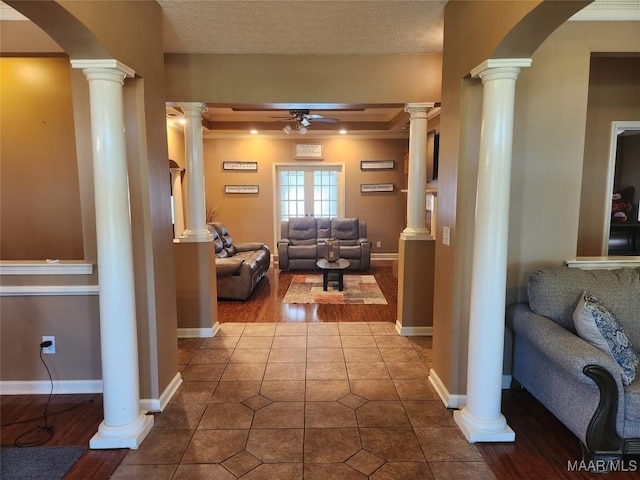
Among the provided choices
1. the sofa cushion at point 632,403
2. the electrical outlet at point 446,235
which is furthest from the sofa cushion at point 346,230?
the sofa cushion at point 632,403

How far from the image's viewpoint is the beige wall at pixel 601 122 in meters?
3.77

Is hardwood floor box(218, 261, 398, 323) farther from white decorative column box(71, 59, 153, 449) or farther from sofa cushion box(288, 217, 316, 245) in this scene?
white decorative column box(71, 59, 153, 449)

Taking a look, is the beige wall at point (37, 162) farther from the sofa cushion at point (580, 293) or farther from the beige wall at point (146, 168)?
the sofa cushion at point (580, 293)

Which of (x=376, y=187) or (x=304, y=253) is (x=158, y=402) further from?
(x=376, y=187)

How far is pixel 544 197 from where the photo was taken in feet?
9.14

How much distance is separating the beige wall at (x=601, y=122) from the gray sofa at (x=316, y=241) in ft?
12.5

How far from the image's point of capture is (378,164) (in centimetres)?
833

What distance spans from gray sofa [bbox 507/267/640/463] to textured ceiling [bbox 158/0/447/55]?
206 cm

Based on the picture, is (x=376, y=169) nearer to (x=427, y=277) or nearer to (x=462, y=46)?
(x=427, y=277)

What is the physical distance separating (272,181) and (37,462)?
22.2 feet

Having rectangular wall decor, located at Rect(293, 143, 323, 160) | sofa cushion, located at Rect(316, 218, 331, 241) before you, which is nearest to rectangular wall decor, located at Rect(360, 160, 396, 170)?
rectangular wall decor, located at Rect(293, 143, 323, 160)

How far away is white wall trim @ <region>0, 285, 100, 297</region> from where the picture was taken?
9.00 feet

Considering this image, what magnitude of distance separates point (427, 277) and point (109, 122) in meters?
3.18

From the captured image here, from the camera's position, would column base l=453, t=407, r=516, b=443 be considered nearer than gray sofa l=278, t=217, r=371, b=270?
Yes
